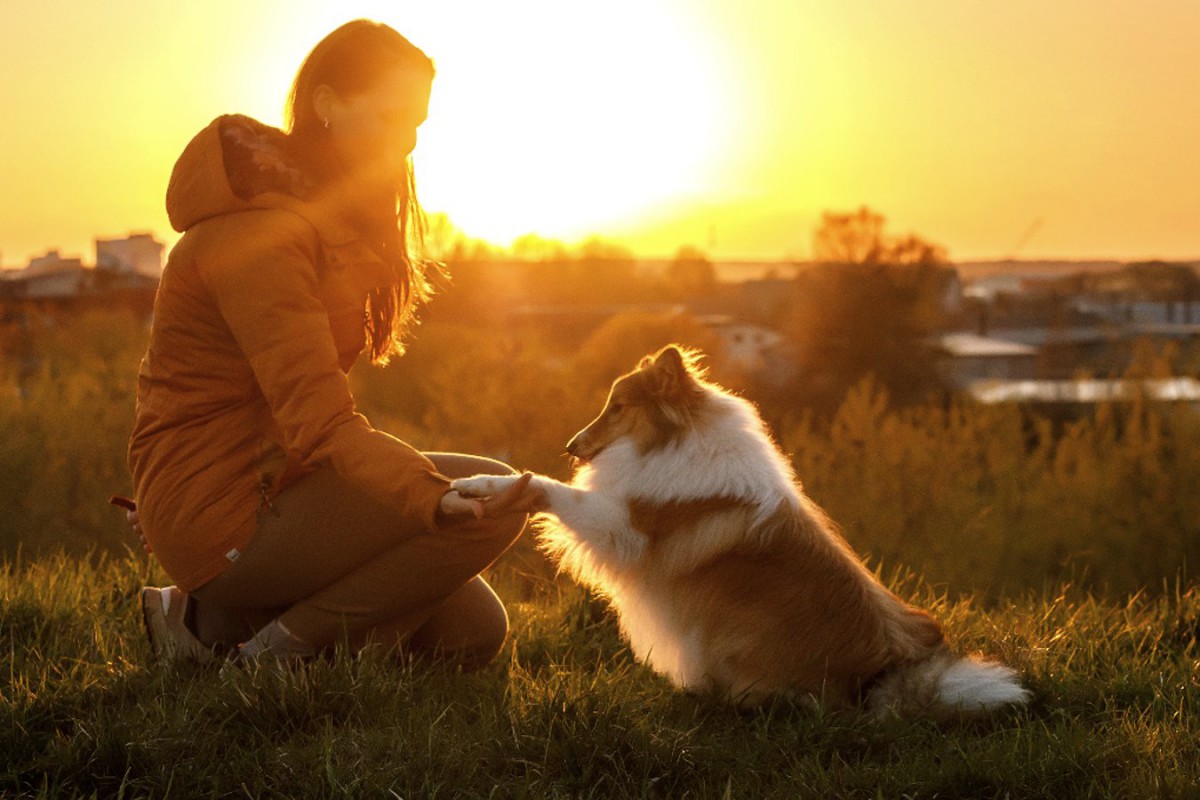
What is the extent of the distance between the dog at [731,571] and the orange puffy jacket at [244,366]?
0.47 m

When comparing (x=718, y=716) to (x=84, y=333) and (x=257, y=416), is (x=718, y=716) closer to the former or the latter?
(x=257, y=416)

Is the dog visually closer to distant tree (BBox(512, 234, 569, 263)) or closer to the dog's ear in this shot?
the dog's ear

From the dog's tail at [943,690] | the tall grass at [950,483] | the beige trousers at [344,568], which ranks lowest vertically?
the tall grass at [950,483]

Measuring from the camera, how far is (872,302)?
128 ft

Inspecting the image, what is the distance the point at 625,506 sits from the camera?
12.4 ft

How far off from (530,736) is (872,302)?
37296mm

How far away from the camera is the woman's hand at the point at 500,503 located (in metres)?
3.32

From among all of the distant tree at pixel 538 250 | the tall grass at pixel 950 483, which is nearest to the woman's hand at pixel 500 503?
the tall grass at pixel 950 483

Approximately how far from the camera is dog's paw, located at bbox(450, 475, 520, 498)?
355cm

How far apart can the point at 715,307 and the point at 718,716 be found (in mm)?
43391

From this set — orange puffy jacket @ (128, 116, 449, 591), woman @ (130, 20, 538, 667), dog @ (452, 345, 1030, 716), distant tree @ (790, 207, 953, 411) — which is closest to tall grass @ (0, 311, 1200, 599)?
dog @ (452, 345, 1030, 716)

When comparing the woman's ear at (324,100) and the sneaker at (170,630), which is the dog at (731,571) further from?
the woman's ear at (324,100)

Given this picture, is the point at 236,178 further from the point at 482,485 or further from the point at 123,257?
the point at 123,257

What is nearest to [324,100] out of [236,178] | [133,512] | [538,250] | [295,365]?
[236,178]
